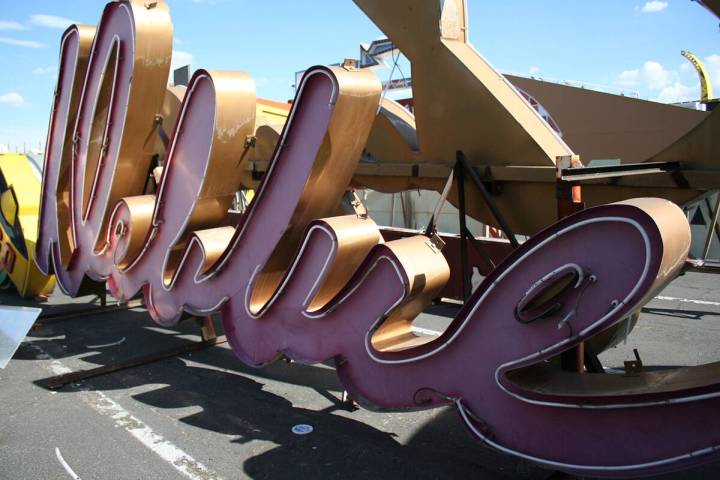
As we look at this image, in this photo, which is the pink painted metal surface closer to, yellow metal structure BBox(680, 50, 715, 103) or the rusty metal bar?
the rusty metal bar

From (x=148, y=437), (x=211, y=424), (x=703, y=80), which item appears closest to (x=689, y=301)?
(x=211, y=424)

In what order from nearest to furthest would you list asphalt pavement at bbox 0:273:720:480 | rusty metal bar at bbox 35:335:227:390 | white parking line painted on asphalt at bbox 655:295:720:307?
asphalt pavement at bbox 0:273:720:480
rusty metal bar at bbox 35:335:227:390
white parking line painted on asphalt at bbox 655:295:720:307

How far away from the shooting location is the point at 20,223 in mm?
8891

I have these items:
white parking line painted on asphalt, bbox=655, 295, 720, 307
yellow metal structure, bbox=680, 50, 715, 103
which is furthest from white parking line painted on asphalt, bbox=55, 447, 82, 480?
yellow metal structure, bbox=680, 50, 715, 103

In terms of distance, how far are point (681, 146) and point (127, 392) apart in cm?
502

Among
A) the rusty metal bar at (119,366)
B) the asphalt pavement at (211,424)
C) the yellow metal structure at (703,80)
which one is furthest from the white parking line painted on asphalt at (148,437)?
the yellow metal structure at (703,80)

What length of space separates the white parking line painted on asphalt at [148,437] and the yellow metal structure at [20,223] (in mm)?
4218

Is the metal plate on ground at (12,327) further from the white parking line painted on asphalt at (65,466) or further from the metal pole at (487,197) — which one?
the metal pole at (487,197)

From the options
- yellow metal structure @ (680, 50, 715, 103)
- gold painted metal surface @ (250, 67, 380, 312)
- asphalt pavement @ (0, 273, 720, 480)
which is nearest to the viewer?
asphalt pavement @ (0, 273, 720, 480)

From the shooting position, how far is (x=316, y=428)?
4961 millimetres

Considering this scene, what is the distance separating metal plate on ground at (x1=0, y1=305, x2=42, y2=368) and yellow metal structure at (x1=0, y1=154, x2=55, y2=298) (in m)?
4.71

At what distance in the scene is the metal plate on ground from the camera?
447 centimetres

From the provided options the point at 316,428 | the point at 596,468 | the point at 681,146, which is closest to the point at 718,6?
the point at 681,146

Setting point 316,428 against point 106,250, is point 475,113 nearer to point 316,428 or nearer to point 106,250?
point 316,428
